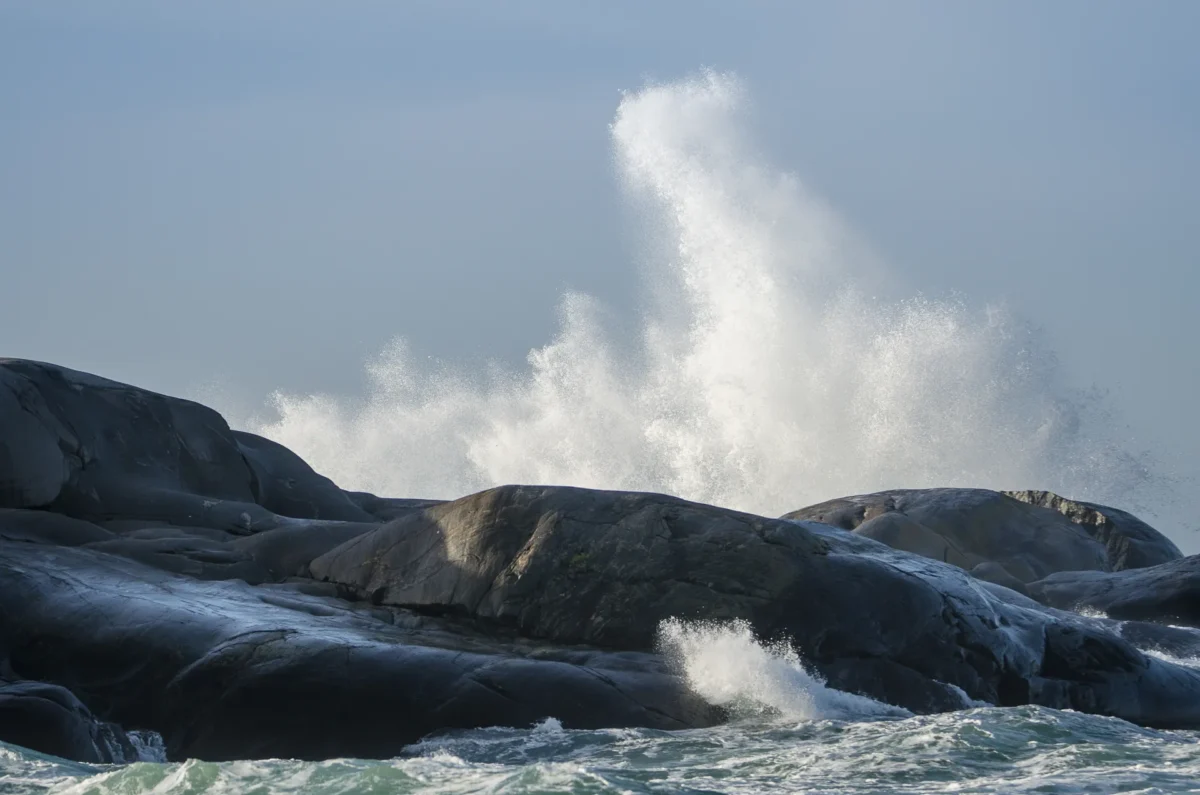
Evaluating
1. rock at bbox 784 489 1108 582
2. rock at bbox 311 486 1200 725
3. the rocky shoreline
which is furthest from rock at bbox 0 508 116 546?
rock at bbox 784 489 1108 582

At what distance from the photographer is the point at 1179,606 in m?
18.4

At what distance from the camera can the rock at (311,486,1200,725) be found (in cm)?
1145

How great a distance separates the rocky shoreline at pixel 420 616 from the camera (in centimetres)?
991

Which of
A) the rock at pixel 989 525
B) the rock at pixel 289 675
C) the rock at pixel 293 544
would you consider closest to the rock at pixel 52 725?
the rock at pixel 289 675

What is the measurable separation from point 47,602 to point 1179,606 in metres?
13.6

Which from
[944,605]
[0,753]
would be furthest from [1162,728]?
[0,753]

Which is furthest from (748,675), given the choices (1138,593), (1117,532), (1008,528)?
(1117,532)

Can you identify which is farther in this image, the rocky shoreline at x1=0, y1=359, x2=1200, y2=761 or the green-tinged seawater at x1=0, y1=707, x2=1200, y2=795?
the rocky shoreline at x1=0, y1=359, x2=1200, y2=761

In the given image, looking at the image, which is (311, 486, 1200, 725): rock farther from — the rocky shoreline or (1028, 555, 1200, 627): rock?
(1028, 555, 1200, 627): rock

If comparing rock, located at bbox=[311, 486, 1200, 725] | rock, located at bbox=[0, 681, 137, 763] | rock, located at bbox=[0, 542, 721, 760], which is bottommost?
rock, located at bbox=[0, 681, 137, 763]

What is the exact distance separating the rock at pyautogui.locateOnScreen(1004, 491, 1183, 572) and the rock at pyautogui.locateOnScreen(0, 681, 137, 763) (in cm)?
1786

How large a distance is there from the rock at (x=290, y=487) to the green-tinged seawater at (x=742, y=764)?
8.22 meters

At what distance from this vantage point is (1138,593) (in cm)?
1878

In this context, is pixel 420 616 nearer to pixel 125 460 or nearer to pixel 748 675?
pixel 748 675
